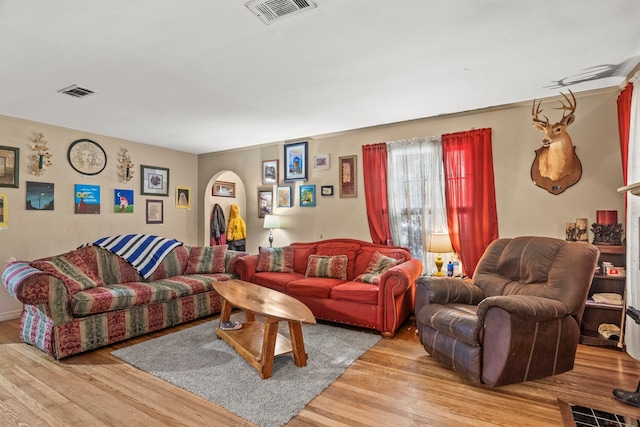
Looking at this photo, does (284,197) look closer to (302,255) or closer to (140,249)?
(302,255)

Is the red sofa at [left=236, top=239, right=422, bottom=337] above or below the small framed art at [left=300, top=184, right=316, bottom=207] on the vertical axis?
below

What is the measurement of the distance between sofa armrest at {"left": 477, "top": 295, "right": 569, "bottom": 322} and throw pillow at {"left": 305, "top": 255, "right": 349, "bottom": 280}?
2.00 m

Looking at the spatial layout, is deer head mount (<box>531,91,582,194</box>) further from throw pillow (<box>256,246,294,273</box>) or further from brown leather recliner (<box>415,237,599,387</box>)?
throw pillow (<box>256,246,294,273</box>)

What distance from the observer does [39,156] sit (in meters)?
4.38

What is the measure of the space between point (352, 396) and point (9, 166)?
474cm

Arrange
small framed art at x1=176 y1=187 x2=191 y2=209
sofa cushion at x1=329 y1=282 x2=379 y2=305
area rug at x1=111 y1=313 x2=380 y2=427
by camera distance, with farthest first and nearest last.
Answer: small framed art at x1=176 y1=187 x2=191 y2=209
sofa cushion at x1=329 y1=282 x2=379 y2=305
area rug at x1=111 y1=313 x2=380 y2=427

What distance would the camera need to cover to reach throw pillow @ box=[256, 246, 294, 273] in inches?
184

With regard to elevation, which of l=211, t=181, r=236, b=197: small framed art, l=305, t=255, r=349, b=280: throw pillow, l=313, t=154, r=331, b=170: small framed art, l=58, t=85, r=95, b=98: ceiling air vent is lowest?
l=305, t=255, r=349, b=280: throw pillow

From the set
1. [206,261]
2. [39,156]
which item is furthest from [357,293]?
[39,156]

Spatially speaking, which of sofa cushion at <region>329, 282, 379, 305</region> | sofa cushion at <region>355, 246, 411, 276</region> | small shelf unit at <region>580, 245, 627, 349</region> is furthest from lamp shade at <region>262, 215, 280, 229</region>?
small shelf unit at <region>580, 245, 627, 349</region>

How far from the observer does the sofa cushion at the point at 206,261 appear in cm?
461

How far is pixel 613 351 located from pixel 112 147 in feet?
21.4

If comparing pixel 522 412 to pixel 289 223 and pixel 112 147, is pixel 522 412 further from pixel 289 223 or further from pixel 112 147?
pixel 112 147

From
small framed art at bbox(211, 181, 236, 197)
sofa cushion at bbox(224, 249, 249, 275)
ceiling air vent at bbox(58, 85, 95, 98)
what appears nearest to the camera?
ceiling air vent at bbox(58, 85, 95, 98)
